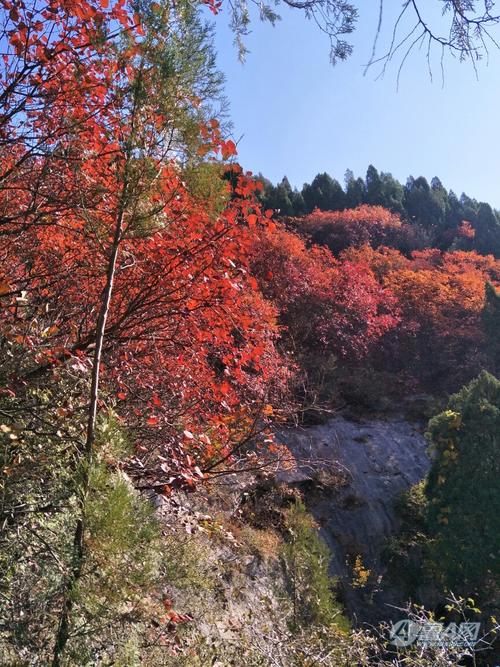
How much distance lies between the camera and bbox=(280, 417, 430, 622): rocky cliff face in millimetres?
10477

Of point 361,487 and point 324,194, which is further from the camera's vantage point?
point 324,194

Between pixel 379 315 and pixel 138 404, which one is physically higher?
pixel 379 315

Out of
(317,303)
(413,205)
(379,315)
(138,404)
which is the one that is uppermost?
(413,205)

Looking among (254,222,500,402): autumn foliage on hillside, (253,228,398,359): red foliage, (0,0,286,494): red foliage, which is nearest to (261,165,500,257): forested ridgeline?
(254,222,500,402): autumn foliage on hillside

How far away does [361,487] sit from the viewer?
12.4 metres

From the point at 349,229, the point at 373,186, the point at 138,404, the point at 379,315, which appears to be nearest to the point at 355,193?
the point at 373,186

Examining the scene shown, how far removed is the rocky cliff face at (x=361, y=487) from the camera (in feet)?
34.4

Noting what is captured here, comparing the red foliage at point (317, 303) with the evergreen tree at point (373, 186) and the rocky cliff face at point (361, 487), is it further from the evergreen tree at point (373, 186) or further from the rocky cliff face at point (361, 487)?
the evergreen tree at point (373, 186)

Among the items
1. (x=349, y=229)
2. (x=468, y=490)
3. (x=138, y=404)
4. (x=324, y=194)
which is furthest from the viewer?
(x=324, y=194)

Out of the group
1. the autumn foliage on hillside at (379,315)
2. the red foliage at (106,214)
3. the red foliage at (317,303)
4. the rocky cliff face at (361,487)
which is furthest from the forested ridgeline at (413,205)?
the red foliage at (106,214)

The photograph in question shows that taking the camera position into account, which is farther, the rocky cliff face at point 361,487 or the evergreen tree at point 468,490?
the rocky cliff face at point 361,487

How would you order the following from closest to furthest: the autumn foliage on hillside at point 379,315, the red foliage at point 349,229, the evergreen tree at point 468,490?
the evergreen tree at point 468,490 → the autumn foliage on hillside at point 379,315 → the red foliage at point 349,229

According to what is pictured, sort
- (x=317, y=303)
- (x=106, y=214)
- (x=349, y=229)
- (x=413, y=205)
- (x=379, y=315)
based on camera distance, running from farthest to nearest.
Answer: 1. (x=413, y=205)
2. (x=349, y=229)
3. (x=379, y=315)
4. (x=317, y=303)
5. (x=106, y=214)

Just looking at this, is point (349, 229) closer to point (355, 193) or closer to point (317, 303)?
point (355, 193)
